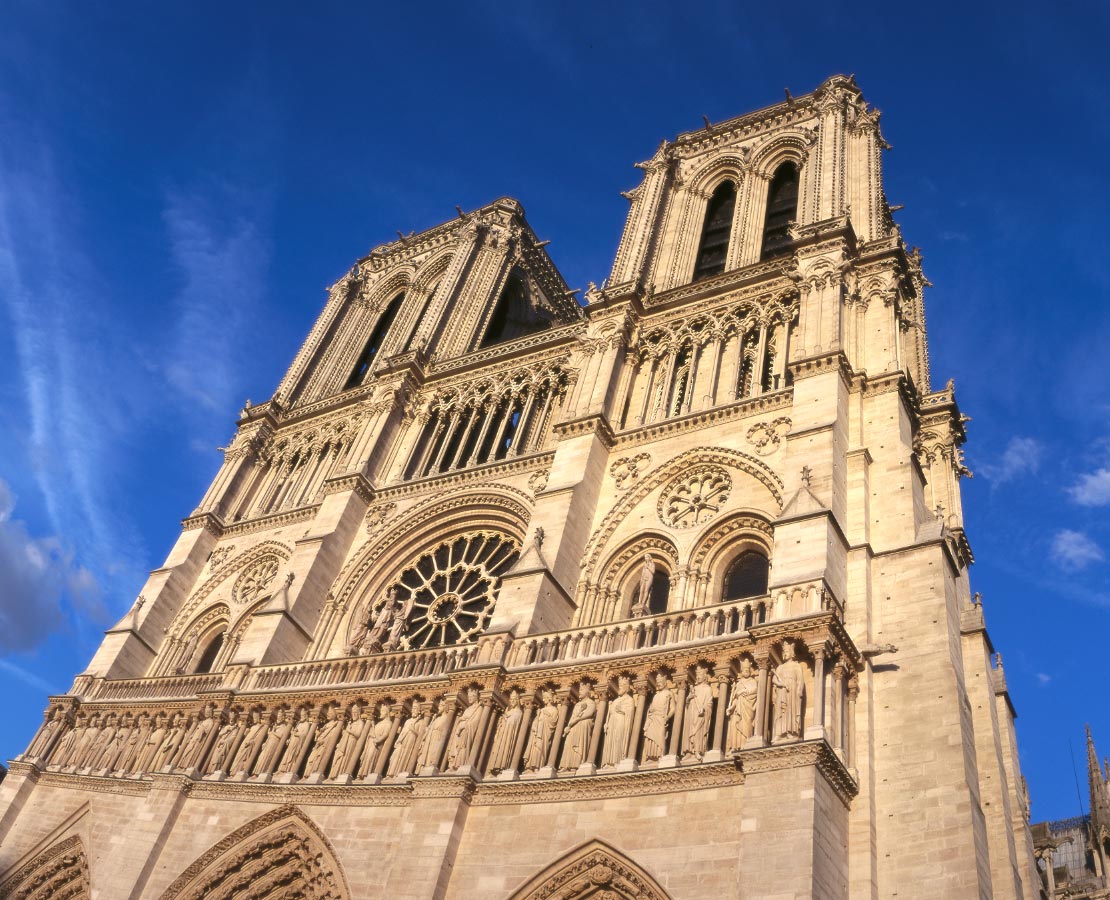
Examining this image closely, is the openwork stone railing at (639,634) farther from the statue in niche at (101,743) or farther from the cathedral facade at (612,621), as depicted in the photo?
the statue in niche at (101,743)

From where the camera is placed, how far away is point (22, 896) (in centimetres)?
1730

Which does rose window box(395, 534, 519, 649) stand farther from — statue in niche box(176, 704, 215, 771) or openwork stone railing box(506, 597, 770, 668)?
statue in niche box(176, 704, 215, 771)

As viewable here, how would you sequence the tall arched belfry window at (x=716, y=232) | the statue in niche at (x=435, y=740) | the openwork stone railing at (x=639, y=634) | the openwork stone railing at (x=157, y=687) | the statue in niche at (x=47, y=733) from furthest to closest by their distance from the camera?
the tall arched belfry window at (x=716, y=232)
the statue in niche at (x=47, y=733)
the openwork stone railing at (x=157, y=687)
the statue in niche at (x=435, y=740)
the openwork stone railing at (x=639, y=634)

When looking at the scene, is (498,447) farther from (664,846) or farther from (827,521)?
(664,846)

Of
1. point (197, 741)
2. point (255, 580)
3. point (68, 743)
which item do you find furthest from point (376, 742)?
point (255, 580)

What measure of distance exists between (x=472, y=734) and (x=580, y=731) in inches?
62.2

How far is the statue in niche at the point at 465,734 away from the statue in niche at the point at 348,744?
1.90m

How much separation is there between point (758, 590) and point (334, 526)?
911cm

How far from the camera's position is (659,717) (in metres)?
12.7

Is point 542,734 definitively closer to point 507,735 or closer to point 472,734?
point 507,735

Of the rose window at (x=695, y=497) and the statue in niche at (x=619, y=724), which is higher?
the rose window at (x=695, y=497)

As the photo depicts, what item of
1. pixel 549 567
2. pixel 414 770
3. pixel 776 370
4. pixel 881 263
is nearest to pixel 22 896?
pixel 414 770

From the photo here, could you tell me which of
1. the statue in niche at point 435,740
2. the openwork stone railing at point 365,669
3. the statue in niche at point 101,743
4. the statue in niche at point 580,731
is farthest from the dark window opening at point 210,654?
the statue in niche at point 580,731

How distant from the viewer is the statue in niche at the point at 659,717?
12.4 metres
